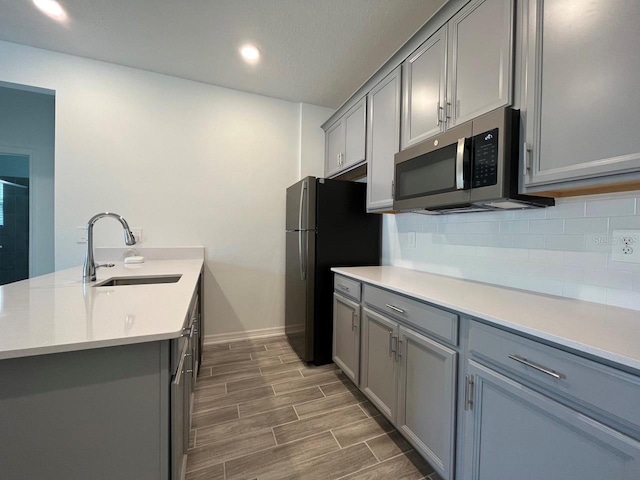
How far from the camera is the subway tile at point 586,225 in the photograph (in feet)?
3.80

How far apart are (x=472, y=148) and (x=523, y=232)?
554 millimetres

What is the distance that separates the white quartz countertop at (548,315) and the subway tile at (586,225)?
1.05 ft

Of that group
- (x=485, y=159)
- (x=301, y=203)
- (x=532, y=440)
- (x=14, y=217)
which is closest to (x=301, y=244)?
(x=301, y=203)

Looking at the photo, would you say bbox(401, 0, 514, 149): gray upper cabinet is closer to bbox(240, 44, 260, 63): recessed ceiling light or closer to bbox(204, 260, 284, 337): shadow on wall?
bbox(240, 44, 260, 63): recessed ceiling light

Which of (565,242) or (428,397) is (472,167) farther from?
(428,397)

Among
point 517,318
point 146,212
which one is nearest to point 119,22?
point 146,212

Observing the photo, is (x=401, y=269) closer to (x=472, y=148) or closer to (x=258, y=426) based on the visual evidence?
(x=472, y=148)

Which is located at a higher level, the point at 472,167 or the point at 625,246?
the point at 472,167

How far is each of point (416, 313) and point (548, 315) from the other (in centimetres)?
52

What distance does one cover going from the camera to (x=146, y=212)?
2.63m

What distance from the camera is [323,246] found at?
2.35 m

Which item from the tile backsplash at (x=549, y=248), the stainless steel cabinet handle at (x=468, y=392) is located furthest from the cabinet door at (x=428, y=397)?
the tile backsplash at (x=549, y=248)

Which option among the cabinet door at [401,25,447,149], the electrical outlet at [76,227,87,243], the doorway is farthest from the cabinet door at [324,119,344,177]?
the doorway

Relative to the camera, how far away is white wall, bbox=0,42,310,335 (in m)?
2.41
